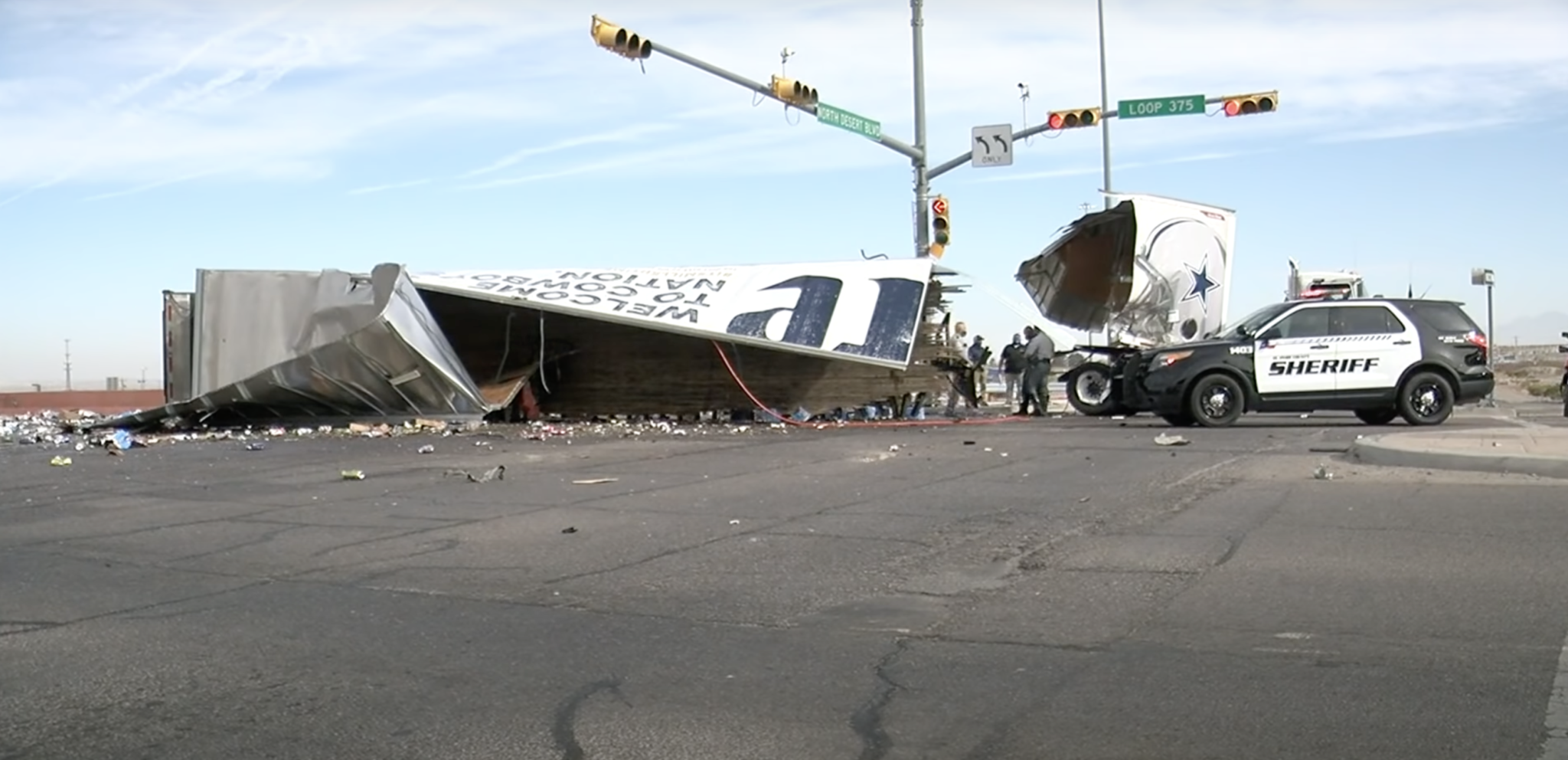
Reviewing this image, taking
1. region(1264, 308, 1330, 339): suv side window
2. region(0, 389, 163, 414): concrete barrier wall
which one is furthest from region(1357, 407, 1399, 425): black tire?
region(0, 389, 163, 414): concrete barrier wall

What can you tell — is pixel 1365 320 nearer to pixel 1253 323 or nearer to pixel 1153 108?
pixel 1253 323

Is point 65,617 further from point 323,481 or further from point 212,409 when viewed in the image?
point 212,409

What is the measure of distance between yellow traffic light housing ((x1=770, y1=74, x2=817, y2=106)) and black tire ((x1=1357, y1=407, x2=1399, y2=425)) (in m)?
9.48

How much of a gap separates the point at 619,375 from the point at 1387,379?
A: 11623mm

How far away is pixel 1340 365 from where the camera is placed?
18.6 metres

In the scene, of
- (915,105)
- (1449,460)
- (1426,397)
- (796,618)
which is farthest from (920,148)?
(796,618)

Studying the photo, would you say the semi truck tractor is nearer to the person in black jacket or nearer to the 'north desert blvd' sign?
the person in black jacket

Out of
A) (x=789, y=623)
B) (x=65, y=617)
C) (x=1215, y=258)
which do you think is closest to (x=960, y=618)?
(x=789, y=623)

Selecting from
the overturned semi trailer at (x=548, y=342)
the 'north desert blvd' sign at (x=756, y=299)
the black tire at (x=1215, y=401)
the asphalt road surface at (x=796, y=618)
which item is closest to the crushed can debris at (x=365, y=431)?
the overturned semi trailer at (x=548, y=342)

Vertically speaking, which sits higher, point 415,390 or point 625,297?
point 625,297

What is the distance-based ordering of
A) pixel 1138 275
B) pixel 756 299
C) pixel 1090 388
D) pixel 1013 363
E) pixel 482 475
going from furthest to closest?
pixel 1013 363 < pixel 1138 275 < pixel 1090 388 < pixel 756 299 < pixel 482 475

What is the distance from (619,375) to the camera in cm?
2355

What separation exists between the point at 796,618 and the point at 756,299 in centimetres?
1453

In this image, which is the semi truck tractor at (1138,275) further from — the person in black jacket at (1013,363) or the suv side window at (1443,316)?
the suv side window at (1443,316)
